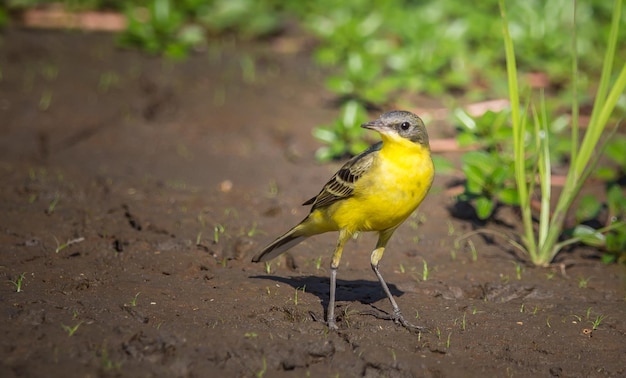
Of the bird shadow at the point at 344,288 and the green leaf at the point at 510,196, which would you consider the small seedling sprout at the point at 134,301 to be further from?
the green leaf at the point at 510,196

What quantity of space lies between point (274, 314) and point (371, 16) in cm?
760

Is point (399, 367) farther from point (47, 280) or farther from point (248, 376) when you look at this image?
point (47, 280)

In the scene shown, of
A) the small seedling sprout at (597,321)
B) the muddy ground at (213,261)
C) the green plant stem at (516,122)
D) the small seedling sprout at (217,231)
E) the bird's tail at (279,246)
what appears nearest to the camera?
the muddy ground at (213,261)

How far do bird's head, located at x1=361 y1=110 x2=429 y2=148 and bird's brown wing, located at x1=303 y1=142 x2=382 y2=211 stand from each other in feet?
0.61

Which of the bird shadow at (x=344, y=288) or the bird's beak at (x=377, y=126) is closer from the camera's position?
the bird's beak at (x=377, y=126)

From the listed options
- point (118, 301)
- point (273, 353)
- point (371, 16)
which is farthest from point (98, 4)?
point (273, 353)

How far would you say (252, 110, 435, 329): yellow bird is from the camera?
5.31m

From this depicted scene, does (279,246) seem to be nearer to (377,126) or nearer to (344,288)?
(344,288)

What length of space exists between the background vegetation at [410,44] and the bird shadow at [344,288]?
2.77 m

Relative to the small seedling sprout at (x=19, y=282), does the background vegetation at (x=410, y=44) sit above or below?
above

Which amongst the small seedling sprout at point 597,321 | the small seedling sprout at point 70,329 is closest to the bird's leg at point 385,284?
the small seedling sprout at point 597,321

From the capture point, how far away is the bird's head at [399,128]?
539 centimetres

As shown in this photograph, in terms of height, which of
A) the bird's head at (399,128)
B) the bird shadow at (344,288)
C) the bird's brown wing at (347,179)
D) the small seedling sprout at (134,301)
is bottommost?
the bird shadow at (344,288)

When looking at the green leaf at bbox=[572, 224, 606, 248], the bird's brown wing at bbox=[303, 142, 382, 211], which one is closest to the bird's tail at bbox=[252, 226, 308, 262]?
the bird's brown wing at bbox=[303, 142, 382, 211]
